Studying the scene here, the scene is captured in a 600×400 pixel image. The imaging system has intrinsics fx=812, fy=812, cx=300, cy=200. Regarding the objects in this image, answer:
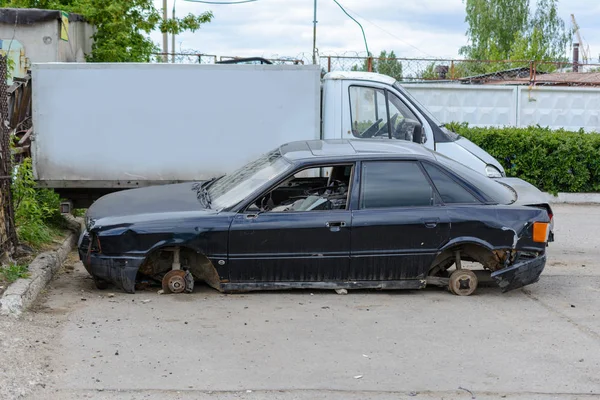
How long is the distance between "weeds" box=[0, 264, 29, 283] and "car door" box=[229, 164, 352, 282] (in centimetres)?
194

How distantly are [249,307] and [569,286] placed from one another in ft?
11.7

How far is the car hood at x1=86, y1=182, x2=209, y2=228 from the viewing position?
7.70 m

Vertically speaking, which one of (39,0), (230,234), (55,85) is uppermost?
(39,0)

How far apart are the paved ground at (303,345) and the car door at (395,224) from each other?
0.34 metres

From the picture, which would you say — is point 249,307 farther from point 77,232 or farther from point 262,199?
point 77,232

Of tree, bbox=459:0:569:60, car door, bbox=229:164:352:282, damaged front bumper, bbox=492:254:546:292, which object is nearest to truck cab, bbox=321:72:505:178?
damaged front bumper, bbox=492:254:546:292

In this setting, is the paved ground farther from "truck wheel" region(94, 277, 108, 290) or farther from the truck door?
the truck door

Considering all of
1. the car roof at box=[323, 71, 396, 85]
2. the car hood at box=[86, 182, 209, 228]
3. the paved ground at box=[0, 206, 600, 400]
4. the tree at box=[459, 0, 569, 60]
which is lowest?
the paved ground at box=[0, 206, 600, 400]

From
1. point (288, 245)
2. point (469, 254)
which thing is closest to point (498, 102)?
point (469, 254)

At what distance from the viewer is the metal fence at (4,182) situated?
8016mm

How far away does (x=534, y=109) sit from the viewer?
2170cm

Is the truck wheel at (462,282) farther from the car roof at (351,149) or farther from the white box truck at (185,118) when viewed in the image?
the white box truck at (185,118)

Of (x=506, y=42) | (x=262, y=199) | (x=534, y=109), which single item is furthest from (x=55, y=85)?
(x=506, y=42)

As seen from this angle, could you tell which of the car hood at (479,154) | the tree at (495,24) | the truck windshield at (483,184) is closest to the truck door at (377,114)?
the car hood at (479,154)
